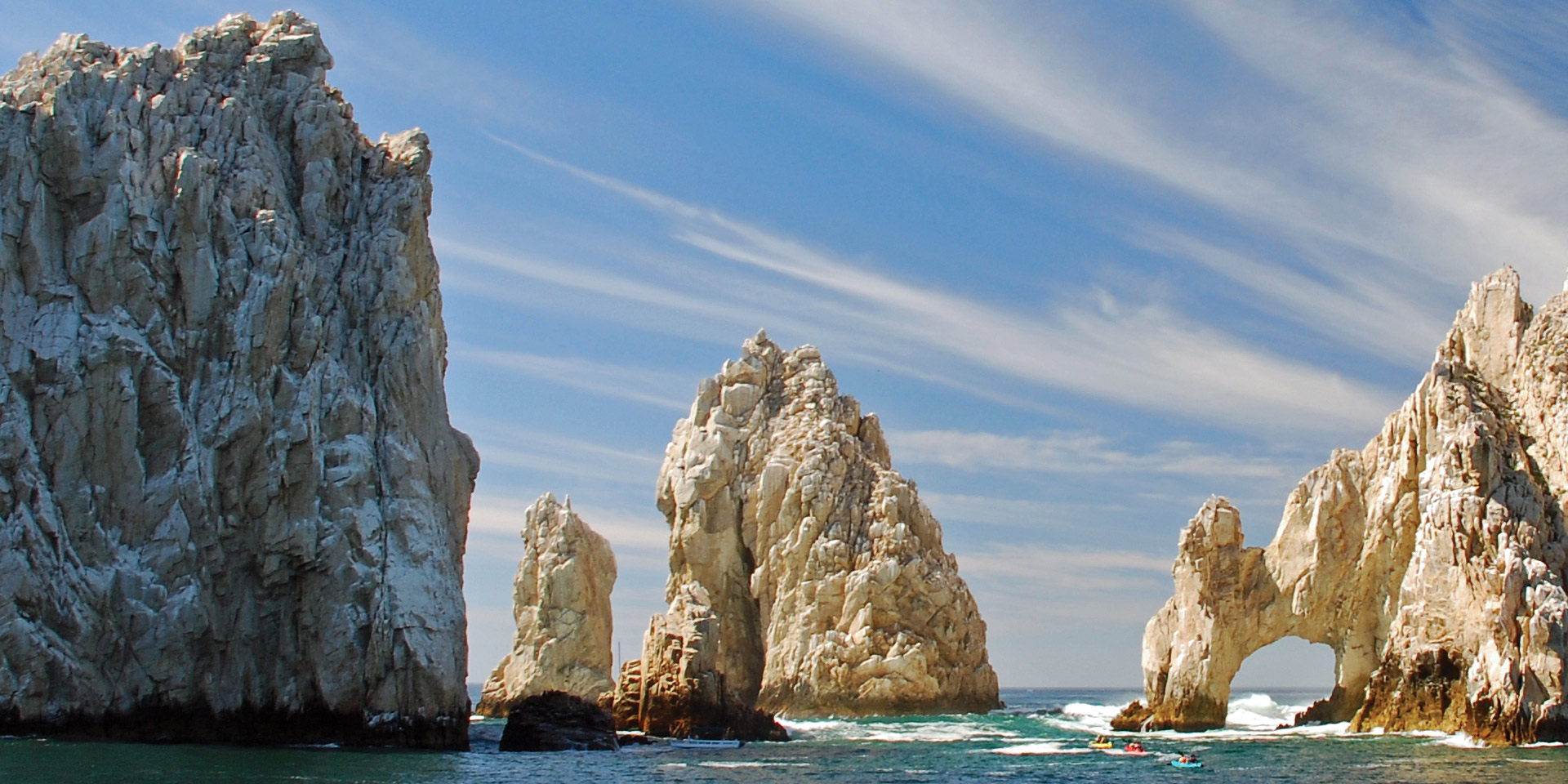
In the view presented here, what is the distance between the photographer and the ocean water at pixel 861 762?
34.6 m

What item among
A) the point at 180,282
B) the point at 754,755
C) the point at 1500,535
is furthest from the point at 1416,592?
the point at 180,282

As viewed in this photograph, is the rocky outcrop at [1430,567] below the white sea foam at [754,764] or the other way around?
the other way around

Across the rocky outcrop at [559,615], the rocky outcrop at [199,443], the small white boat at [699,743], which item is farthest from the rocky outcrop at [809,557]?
the rocky outcrop at [199,443]

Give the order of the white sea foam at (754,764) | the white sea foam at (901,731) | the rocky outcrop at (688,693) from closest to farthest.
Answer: the white sea foam at (754,764) < the rocky outcrop at (688,693) < the white sea foam at (901,731)

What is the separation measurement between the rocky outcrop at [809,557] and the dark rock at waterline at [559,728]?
89.7ft

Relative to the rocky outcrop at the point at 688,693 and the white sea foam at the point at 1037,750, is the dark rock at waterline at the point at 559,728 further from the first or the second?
the white sea foam at the point at 1037,750

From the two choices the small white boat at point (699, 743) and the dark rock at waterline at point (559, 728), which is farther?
the small white boat at point (699, 743)

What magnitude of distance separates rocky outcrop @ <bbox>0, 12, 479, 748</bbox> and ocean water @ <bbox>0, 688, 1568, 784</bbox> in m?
2.21

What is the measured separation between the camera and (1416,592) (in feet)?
160

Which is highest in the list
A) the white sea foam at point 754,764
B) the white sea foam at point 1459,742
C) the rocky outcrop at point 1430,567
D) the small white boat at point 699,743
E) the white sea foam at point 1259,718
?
the rocky outcrop at point 1430,567

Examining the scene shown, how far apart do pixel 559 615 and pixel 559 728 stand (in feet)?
120

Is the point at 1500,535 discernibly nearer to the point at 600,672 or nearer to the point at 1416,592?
the point at 1416,592

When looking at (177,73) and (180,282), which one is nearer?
(180,282)

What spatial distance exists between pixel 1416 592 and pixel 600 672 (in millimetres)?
50060
